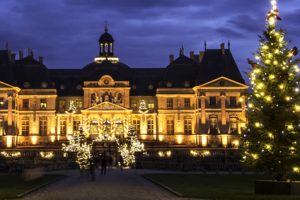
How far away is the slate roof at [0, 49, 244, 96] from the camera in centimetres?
8244

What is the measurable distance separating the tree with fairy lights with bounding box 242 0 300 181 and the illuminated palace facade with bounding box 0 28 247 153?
5137cm

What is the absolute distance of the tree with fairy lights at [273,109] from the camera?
26984mm

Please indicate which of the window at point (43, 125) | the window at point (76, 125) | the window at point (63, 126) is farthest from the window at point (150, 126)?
the window at point (43, 125)

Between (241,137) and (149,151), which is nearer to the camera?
(241,137)

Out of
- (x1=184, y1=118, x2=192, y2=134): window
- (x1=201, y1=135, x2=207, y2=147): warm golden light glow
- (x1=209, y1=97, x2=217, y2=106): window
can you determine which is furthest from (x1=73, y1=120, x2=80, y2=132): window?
(x1=209, y1=97, x2=217, y2=106): window

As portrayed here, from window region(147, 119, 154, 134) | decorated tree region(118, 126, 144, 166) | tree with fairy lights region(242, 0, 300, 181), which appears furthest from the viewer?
window region(147, 119, 154, 134)

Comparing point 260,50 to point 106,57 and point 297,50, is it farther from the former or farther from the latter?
point 106,57

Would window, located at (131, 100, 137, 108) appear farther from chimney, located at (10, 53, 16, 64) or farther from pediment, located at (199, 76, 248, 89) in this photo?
chimney, located at (10, 53, 16, 64)

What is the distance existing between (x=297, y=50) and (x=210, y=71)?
5517 cm

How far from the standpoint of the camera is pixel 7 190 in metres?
30.2

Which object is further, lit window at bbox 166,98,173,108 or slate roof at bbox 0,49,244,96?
lit window at bbox 166,98,173,108

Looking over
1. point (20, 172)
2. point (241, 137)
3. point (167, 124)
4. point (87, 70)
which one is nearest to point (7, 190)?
point (241, 137)

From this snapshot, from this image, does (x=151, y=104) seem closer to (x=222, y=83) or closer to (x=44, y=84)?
(x=222, y=83)

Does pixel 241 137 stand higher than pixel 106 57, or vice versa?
pixel 106 57
